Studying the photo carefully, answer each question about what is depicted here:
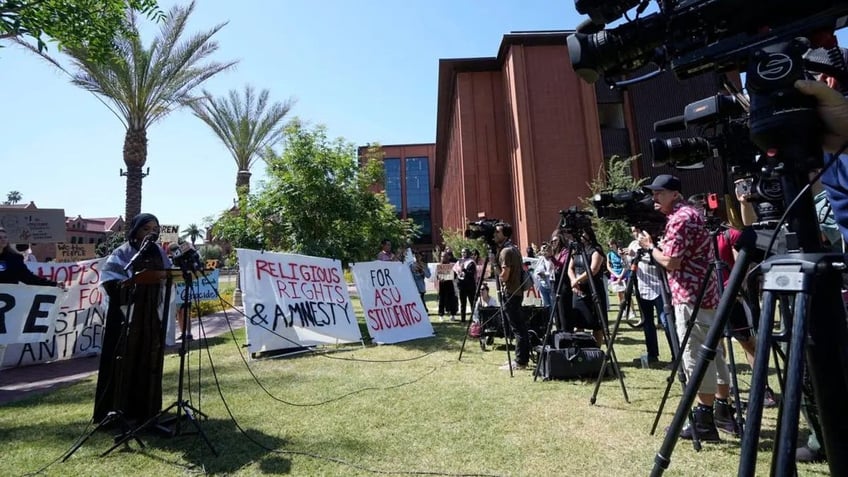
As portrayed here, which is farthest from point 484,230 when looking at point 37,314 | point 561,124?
point 561,124

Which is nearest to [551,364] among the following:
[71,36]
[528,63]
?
[71,36]

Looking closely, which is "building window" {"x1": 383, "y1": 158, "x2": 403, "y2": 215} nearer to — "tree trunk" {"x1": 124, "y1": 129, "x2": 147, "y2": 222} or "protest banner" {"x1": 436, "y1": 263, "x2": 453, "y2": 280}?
"tree trunk" {"x1": 124, "y1": 129, "x2": 147, "y2": 222}

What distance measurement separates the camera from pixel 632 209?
333 centimetres

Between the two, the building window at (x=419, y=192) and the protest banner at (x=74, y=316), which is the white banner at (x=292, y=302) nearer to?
the protest banner at (x=74, y=316)

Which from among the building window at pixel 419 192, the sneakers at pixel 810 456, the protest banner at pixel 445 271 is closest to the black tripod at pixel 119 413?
the sneakers at pixel 810 456

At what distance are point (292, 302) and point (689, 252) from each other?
596cm

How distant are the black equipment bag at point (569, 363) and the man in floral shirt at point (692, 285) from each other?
1.58 m

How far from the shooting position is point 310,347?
7094 millimetres

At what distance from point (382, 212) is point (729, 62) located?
9224 millimetres

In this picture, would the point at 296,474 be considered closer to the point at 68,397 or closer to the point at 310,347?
the point at 68,397

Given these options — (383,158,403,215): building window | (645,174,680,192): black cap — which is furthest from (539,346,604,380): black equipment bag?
(383,158,403,215): building window

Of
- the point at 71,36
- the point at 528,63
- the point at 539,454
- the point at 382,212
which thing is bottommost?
the point at 539,454

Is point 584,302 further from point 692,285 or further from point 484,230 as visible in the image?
point 692,285

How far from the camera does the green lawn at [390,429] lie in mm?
2854
